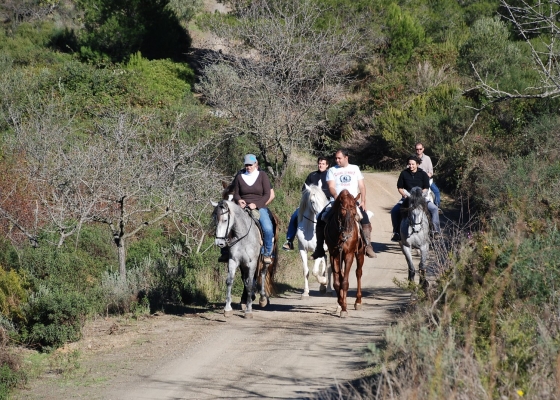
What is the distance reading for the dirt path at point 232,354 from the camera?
995 cm

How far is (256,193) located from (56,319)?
14.1ft

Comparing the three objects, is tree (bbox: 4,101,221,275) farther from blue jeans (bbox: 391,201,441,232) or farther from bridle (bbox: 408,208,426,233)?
bridle (bbox: 408,208,426,233)

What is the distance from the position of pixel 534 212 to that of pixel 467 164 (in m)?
19.0

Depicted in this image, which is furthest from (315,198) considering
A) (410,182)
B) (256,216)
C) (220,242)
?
(220,242)

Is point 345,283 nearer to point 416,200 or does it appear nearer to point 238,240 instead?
point 238,240

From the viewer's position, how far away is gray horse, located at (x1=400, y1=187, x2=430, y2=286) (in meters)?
15.3

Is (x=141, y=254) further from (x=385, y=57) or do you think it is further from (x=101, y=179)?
(x=385, y=57)

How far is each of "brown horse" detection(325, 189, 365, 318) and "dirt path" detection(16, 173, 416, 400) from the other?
2.05ft

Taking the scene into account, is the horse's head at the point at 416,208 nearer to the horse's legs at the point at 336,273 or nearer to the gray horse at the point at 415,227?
the gray horse at the point at 415,227

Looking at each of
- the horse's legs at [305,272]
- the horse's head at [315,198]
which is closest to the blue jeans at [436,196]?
the horse's head at [315,198]

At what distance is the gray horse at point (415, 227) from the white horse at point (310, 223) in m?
1.71

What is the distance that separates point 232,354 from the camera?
11.5m

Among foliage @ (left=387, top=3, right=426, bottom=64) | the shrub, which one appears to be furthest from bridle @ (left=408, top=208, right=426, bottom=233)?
foliage @ (left=387, top=3, right=426, bottom=64)

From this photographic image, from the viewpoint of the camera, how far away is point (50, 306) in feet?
42.5
